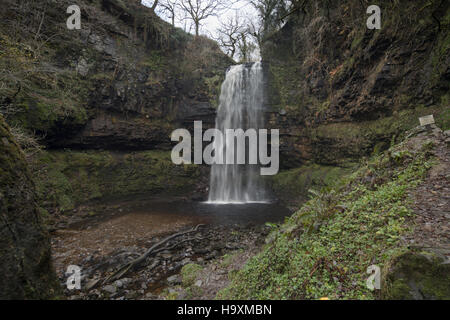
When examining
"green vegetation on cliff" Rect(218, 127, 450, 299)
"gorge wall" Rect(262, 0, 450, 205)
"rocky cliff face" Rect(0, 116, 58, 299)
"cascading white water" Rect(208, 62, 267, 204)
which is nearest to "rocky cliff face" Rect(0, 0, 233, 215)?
"cascading white water" Rect(208, 62, 267, 204)

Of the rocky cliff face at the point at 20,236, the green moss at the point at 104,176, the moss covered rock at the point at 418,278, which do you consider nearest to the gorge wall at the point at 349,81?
the moss covered rock at the point at 418,278

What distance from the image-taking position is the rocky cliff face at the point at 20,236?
5.69ft

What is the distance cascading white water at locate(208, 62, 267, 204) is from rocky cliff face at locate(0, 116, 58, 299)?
37.2 ft

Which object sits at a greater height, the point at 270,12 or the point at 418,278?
the point at 270,12

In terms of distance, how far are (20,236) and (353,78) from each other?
12.7m

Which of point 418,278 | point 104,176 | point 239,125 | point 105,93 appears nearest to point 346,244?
point 418,278

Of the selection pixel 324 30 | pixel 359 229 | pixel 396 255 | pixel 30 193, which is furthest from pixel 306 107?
pixel 30 193

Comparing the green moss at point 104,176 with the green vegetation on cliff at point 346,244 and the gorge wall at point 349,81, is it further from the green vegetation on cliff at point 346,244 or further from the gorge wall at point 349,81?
the green vegetation on cliff at point 346,244

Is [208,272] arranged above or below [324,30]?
below

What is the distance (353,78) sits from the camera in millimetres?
9742

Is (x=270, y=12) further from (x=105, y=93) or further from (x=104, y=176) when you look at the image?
(x=104, y=176)
